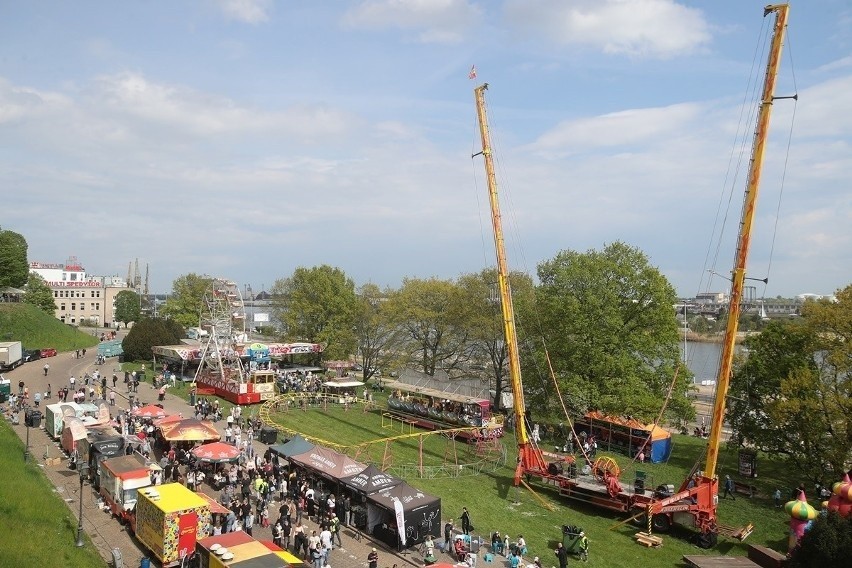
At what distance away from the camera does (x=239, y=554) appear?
653 inches

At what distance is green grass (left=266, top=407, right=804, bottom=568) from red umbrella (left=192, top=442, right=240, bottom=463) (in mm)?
6865

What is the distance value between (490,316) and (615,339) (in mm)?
15913

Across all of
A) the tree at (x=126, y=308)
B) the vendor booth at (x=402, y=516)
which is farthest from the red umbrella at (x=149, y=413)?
the tree at (x=126, y=308)

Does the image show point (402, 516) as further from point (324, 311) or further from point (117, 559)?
point (324, 311)

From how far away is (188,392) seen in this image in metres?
49.1

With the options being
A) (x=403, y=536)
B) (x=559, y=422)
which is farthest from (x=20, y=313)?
(x=403, y=536)

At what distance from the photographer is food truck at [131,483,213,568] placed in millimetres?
19016

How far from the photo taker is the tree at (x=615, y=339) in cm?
3722

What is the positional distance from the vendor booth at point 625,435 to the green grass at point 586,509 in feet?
3.09

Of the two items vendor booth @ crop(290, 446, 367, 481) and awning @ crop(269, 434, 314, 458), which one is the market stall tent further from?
awning @ crop(269, 434, 314, 458)

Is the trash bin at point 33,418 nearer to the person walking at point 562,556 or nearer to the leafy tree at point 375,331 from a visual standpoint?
the person walking at point 562,556

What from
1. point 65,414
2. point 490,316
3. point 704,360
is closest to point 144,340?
point 65,414

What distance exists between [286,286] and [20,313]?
1248 inches

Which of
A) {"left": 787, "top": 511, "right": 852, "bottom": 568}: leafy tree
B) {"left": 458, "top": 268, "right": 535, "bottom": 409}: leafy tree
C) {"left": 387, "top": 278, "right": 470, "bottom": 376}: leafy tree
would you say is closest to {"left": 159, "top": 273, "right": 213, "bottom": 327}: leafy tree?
{"left": 387, "top": 278, "right": 470, "bottom": 376}: leafy tree
